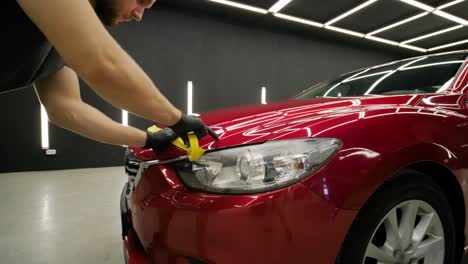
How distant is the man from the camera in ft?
1.53

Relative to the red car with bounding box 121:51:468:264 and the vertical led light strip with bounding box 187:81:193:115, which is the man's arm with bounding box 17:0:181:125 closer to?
the red car with bounding box 121:51:468:264

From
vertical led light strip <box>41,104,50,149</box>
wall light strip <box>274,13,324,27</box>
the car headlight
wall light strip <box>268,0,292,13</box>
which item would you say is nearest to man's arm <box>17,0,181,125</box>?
the car headlight

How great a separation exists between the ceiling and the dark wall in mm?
489

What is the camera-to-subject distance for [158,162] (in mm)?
792

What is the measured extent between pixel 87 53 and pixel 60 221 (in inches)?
73.8

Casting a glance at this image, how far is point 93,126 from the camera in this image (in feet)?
3.32

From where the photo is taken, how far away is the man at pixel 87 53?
0.46 m

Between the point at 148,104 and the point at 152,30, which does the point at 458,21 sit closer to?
the point at 152,30

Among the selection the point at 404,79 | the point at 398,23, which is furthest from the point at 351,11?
the point at 404,79

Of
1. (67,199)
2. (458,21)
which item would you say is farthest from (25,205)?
(458,21)

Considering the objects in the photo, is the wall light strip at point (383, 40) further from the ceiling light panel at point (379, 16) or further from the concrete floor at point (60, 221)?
the concrete floor at point (60, 221)

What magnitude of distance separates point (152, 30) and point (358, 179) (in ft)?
15.1

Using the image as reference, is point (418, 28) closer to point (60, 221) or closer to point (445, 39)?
point (445, 39)

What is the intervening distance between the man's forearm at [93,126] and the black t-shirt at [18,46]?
249 mm
